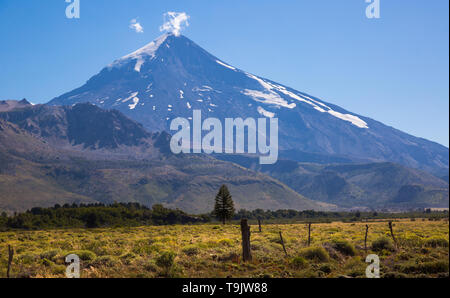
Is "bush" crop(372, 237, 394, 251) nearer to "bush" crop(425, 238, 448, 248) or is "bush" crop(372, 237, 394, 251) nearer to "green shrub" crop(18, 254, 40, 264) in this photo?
"bush" crop(425, 238, 448, 248)

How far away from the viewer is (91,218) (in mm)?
111812

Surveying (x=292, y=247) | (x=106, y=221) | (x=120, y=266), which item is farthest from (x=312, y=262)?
(x=106, y=221)

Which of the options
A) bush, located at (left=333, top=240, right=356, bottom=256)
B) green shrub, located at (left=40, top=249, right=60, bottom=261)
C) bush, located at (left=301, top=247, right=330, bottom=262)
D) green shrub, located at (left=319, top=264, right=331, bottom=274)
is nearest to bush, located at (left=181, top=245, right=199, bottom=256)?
bush, located at (left=301, top=247, right=330, bottom=262)

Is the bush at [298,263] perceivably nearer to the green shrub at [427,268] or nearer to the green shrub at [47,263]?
the green shrub at [427,268]

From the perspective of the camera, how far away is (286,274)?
21.6 meters

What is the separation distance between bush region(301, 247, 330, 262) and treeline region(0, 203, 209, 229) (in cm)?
8444

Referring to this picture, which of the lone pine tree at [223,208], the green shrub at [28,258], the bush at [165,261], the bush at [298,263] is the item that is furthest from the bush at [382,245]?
the lone pine tree at [223,208]
